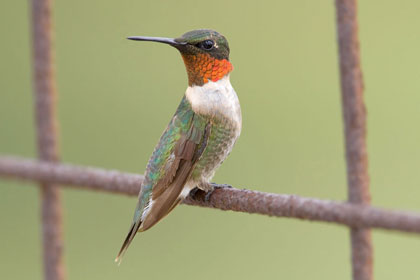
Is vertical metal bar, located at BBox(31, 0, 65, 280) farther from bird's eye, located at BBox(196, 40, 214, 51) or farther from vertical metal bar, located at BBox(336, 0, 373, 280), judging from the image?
vertical metal bar, located at BBox(336, 0, 373, 280)

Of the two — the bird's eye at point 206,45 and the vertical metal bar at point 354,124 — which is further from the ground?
the vertical metal bar at point 354,124

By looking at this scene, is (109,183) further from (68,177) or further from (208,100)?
(208,100)

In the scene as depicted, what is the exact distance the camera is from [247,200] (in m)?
0.53

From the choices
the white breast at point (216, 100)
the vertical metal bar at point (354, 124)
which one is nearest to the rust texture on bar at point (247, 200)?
the vertical metal bar at point (354, 124)

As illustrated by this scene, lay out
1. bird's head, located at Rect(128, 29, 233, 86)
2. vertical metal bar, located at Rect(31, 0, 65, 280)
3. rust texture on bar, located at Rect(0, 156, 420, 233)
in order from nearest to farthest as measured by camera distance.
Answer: rust texture on bar, located at Rect(0, 156, 420, 233), vertical metal bar, located at Rect(31, 0, 65, 280), bird's head, located at Rect(128, 29, 233, 86)

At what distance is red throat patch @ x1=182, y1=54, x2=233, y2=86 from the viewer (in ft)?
2.67

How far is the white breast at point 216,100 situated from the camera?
844 millimetres

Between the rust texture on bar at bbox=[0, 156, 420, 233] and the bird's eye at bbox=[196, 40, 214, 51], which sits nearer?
the rust texture on bar at bbox=[0, 156, 420, 233]

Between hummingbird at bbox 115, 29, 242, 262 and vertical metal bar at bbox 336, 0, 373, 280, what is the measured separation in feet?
1.04

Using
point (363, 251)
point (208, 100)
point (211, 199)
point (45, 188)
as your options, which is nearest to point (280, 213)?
point (363, 251)

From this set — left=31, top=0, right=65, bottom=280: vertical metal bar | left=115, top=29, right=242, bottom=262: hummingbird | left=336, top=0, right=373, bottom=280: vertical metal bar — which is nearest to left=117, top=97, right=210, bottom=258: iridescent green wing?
left=115, top=29, right=242, bottom=262: hummingbird

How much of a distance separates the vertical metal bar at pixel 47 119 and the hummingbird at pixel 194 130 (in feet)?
0.35

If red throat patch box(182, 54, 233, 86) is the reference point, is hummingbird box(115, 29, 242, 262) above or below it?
below

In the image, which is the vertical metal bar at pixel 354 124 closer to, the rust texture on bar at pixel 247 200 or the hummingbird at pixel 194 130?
the rust texture on bar at pixel 247 200
